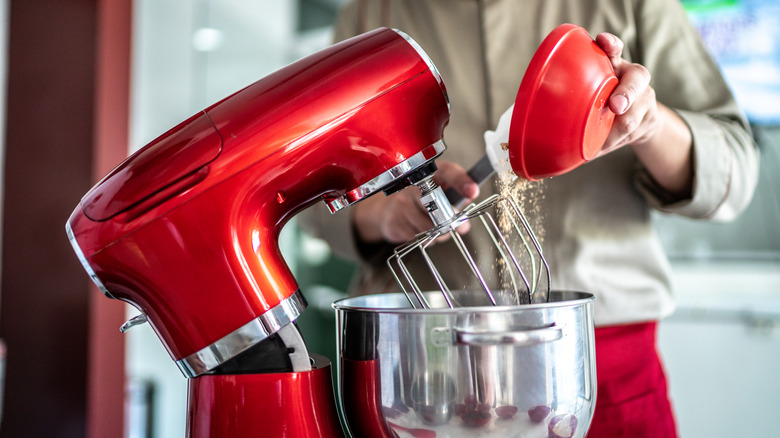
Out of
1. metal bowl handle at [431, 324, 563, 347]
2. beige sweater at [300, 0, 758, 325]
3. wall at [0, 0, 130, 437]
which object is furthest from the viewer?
wall at [0, 0, 130, 437]

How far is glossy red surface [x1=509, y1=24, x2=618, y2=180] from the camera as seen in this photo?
32 centimetres

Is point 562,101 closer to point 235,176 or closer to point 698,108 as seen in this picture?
point 235,176

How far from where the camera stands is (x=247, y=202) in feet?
1.12

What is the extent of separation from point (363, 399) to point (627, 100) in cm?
23

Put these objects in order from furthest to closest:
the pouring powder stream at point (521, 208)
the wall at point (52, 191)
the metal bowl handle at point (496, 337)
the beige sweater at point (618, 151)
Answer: the wall at point (52, 191) → the beige sweater at point (618, 151) → the pouring powder stream at point (521, 208) → the metal bowl handle at point (496, 337)

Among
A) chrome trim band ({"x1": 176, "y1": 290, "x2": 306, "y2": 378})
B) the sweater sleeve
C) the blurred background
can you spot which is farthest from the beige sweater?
the blurred background

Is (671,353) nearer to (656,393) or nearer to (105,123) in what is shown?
(656,393)

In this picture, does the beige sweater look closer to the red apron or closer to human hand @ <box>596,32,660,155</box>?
the red apron

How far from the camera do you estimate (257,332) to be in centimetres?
34

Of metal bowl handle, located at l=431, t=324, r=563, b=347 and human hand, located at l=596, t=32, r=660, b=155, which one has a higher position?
human hand, located at l=596, t=32, r=660, b=155

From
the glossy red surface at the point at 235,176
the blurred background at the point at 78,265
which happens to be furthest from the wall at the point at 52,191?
the glossy red surface at the point at 235,176

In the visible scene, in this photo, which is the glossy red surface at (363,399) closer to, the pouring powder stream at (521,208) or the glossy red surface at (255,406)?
the glossy red surface at (255,406)

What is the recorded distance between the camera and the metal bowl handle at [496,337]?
0.94ft

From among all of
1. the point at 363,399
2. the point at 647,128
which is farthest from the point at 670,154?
the point at 363,399
